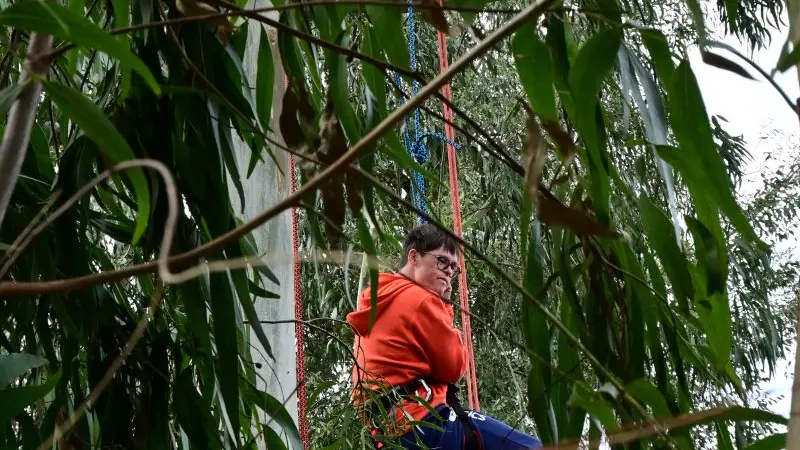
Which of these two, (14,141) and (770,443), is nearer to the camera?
(14,141)

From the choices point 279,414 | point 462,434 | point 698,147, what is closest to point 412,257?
point 462,434

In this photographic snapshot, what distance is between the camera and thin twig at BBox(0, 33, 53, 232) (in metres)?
0.47

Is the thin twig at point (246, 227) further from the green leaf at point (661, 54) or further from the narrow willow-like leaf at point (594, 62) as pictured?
the green leaf at point (661, 54)

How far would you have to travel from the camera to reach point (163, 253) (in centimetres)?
38

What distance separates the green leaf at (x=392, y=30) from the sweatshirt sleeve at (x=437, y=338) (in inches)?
47.0

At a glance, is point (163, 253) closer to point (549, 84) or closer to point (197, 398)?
point (549, 84)

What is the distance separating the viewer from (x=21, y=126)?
498 mm

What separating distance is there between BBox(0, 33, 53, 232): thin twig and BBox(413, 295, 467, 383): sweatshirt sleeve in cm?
142

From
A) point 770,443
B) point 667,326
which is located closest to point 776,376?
point 667,326

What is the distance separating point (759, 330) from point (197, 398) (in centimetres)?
340

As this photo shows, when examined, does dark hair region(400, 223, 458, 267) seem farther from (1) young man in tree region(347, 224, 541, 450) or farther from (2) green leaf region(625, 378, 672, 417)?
(2) green leaf region(625, 378, 672, 417)

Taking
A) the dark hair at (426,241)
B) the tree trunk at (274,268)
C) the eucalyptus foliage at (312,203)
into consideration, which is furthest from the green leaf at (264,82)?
the dark hair at (426,241)

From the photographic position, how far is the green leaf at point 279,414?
101 cm

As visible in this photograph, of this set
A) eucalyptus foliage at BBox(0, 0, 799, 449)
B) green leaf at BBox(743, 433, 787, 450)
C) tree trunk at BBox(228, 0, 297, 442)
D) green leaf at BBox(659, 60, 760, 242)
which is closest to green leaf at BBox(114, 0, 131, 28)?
eucalyptus foliage at BBox(0, 0, 799, 449)
